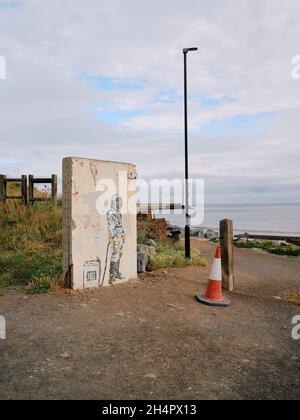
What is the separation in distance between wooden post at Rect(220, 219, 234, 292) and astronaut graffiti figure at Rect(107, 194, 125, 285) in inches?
75.1

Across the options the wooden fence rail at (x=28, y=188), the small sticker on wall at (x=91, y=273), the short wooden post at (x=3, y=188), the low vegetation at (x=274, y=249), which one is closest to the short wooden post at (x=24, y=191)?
the wooden fence rail at (x=28, y=188)

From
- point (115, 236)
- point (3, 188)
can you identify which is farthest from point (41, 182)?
point (115, 236)

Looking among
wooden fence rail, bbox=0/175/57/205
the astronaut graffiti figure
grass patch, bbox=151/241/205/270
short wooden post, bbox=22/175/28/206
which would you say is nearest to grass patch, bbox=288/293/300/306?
grass patch, bbox=151/241/205/270

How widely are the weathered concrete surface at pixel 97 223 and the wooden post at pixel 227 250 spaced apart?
1716 millimetres

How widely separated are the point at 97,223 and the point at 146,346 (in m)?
2.85

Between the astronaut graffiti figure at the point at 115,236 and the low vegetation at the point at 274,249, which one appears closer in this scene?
the astronaut graffiti figure at the point at 115,236

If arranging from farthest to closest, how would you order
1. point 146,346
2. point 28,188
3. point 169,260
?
point 28,188 → point 169,260 → point 146,346

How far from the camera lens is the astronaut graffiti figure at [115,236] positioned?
6824mm

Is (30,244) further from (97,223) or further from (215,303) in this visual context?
(215,303)

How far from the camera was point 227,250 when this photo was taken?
7.01 m

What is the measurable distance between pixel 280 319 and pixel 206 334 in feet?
5.07

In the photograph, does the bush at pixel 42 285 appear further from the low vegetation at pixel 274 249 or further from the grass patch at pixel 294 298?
the low vegetation at pixel 274 249
